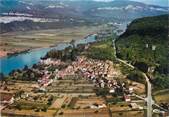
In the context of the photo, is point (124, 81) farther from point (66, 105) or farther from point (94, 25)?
point (94, 25)

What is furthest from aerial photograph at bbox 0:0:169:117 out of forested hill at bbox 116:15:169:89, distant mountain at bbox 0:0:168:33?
distant mountain at bbox 0:0:168:33

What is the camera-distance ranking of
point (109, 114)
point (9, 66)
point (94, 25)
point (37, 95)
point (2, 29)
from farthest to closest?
1. point (94, 25)
2. point (2, 29)
3. point (9, 66)
4. point (37, 95)
5. point (109, 114)

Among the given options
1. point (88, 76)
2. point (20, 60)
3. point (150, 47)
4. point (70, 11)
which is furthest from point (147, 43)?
point (70, 11)

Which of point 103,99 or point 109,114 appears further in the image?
point 103,99

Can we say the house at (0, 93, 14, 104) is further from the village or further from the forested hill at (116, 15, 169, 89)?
the forested hill at (116, 15, 169, 89)

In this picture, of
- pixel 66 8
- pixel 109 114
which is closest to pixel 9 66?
pixel 109 114
